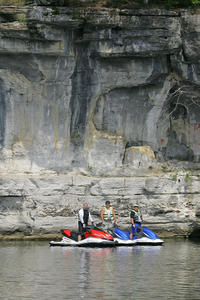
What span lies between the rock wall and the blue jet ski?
194cm

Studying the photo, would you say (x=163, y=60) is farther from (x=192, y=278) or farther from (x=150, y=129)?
(x=192, y=278)

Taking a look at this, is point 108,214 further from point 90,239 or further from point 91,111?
point 91,111

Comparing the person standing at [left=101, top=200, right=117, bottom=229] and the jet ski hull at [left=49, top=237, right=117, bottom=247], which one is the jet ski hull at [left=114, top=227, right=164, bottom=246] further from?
the person standing at [left=101, top=200, right=117, bottom=229]

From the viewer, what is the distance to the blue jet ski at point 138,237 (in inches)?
905

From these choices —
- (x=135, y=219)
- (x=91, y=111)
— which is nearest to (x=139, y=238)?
(x=135, y=219)

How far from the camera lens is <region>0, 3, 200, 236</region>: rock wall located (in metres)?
24.7

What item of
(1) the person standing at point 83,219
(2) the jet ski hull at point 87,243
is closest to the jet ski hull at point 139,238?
(2) the jet ski hull at point 87,243

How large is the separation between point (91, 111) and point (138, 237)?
5.53 metres

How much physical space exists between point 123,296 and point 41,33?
1337 centimetres

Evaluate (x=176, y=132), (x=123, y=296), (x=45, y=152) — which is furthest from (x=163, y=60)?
(x=123, y=296)

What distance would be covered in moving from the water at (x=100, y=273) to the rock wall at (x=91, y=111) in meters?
3.24

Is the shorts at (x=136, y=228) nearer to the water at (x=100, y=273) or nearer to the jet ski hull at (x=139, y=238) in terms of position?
the jet ski hull at (x=139, y=238)

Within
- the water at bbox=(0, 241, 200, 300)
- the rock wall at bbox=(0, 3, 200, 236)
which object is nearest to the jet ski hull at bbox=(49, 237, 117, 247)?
the water at bbox=(0, 241, 200, 300)

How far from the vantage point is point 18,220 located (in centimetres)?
2514
